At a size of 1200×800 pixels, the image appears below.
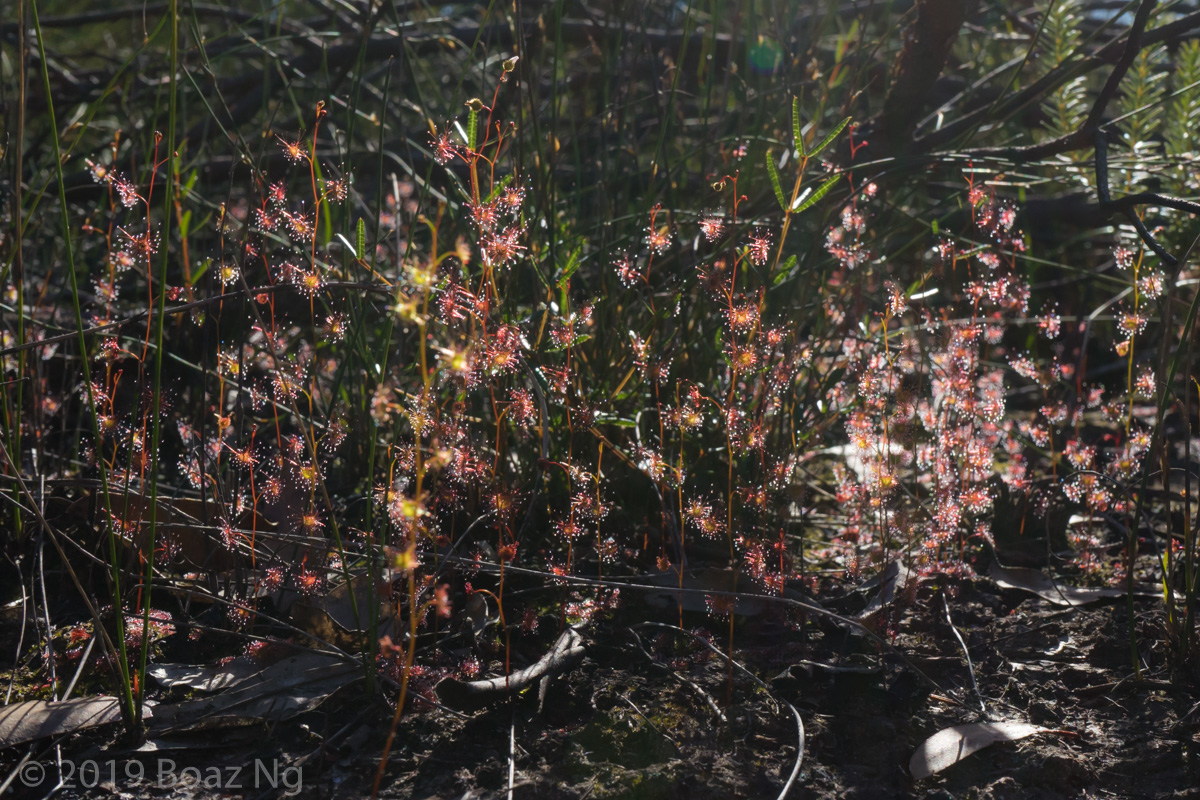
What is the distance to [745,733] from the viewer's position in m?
1.24

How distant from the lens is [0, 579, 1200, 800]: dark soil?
1.13 m

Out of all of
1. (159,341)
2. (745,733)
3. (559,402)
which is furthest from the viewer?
(559,402)

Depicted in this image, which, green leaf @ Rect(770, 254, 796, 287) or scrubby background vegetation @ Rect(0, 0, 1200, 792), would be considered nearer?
scrubby background vegetation @ Rect(0, 0, 1200, 792)

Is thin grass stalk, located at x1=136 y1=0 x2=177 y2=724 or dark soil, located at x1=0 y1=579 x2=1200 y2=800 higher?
thin grass stalk, located at x1=136 y1=0 x2=177 y2=724

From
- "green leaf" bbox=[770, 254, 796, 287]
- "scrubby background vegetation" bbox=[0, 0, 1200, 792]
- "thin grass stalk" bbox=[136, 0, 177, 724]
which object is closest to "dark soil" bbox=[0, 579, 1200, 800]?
"scrubby background vegetation" bbox=[0, 0, 1200, 792]

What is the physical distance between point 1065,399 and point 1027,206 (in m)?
0.83

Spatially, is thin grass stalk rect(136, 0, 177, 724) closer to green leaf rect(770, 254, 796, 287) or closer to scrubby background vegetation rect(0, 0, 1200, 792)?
scrubby background vegetation rect(0, 0, 1200, 792)

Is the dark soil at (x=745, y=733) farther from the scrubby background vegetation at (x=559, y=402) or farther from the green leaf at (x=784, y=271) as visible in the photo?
the green leaf at (x=784, y=271)

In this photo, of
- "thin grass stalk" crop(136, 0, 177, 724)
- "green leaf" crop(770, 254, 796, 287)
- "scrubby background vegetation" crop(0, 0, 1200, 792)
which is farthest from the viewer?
"green leaf" crop(770, 254, 796, 287)

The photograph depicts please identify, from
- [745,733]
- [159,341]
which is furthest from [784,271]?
[159,341]

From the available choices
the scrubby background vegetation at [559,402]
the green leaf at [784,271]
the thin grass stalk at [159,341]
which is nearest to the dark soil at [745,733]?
the scrubby background vegetation at [559,402]

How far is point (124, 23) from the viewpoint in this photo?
225 inches

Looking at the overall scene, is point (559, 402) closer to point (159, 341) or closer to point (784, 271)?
point (784, 271)

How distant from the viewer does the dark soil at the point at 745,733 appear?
113cm
